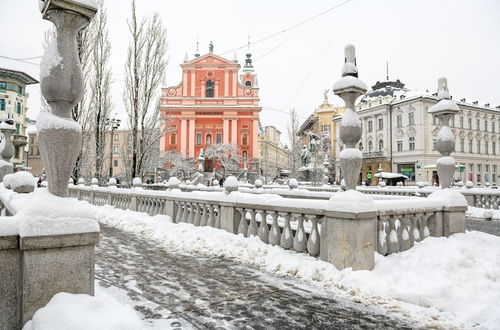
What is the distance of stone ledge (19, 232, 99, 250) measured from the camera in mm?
2674

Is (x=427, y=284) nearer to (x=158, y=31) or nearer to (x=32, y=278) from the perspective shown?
(x=32, y=278)

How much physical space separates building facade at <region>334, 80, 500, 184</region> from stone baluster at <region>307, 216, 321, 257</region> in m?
45.3

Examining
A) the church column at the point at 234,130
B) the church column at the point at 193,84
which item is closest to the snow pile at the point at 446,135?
the church column at the point at 234,130

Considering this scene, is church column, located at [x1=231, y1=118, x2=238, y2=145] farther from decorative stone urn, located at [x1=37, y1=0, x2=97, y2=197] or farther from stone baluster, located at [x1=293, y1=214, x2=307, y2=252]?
decorative stone urn, located at [x1=37, y1=0, x2=97, y2=197]

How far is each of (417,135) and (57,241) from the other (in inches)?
2098

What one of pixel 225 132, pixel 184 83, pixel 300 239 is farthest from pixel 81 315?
pixel 184 83

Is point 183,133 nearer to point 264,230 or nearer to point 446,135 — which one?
point 264,230

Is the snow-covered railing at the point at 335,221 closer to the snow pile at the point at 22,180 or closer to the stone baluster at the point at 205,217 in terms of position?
the stone baluster at the point at 205,217

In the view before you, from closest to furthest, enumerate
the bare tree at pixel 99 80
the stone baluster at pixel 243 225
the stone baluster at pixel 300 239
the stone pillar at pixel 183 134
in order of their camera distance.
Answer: the stone baluster at pixel 300 239, the stone baluster at pixel 243 225, the bare tree at pixel 99 80, the stone pillar at pixel 183 134

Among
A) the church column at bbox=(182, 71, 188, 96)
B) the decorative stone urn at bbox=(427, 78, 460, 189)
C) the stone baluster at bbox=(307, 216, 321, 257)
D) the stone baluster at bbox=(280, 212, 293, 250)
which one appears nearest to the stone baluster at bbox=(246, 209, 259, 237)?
the stone baluster at bbox=(280, 212, 293, 250)

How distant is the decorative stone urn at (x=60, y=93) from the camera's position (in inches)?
117

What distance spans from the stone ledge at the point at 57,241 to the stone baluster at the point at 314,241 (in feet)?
12.7

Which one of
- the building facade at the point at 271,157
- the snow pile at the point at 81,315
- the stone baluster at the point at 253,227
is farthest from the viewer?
the building facade at the point at 271,157

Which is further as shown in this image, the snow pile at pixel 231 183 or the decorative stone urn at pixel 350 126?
the snow pile at pixel 231 183
